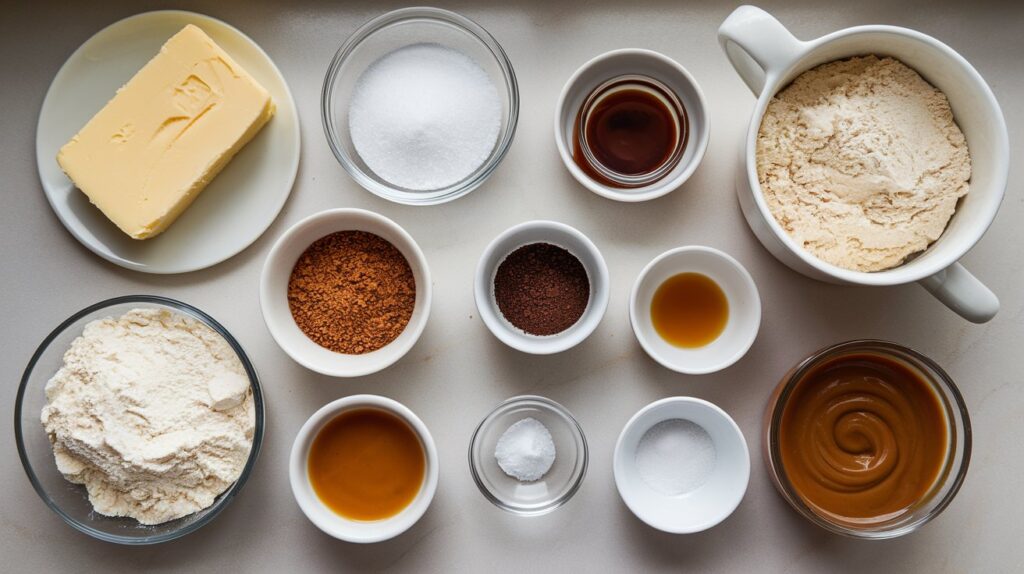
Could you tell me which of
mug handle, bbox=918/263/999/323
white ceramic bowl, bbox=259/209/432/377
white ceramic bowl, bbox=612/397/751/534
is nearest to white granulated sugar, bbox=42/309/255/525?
white ceramic bowl, bbox=259/209/432/377

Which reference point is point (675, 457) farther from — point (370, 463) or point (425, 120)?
point (425, 120)

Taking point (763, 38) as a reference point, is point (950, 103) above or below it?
below

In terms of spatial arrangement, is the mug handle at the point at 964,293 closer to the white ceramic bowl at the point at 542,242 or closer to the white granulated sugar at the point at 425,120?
the white ceramic bowl at the point at 542,242

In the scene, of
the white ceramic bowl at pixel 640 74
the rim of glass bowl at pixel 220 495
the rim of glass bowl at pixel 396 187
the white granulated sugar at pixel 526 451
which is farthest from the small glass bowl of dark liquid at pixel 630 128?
the rim of glass bowl at pixel 220 495

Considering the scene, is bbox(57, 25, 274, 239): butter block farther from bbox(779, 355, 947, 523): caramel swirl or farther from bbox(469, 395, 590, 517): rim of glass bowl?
bbox(779, 355, 947, 523): caramel swirl

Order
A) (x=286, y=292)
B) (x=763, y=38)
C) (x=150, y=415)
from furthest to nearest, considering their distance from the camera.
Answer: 1. (x=286, y=292)
2. (x=150, y=415)
3. (x=763, y=38)

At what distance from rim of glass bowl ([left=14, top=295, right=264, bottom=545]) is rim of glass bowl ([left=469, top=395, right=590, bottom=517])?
41cm

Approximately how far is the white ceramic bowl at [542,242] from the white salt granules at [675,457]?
0.26 metres

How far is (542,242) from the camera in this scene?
1.45 m

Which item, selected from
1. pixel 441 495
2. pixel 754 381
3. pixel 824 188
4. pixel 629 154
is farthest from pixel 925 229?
pixel 441 495

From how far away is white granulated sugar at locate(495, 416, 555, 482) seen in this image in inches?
56.1

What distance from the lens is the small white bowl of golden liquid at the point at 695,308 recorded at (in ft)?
4.71

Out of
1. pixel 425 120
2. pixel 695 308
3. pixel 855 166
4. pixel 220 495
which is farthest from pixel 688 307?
pixel 220 495

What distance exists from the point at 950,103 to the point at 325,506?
136 cm
